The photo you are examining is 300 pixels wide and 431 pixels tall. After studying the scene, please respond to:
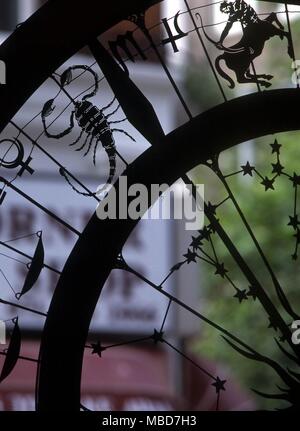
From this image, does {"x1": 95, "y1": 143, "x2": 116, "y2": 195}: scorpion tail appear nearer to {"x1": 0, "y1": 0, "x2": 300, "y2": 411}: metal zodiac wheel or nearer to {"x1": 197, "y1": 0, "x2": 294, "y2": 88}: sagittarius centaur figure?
{"x1": 0, "y1": 0, "x2": 300, "y2": 411}: metal zodiac wheel

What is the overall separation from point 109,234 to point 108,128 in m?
0.30

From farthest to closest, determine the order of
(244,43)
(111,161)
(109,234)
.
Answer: (244,43)
(111,161)
(109,234)

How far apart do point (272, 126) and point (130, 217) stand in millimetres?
445

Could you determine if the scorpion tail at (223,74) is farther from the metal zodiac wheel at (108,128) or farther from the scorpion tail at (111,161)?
the scorpion tail at (111,161)

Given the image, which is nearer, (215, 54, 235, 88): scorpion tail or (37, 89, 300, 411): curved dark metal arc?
(37, 89, 300, 411): curved dark metal arc

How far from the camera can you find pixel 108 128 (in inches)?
109

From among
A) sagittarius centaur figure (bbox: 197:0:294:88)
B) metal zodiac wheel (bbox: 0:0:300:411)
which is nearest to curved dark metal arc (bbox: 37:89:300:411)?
metal zodiac wheel (bbox: 0:0:300:411)

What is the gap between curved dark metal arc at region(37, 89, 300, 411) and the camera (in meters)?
2.56

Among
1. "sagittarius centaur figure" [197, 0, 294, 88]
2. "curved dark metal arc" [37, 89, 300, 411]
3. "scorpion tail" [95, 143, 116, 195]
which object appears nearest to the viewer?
"curved dark metal arc" [37, 89, 300, 411]

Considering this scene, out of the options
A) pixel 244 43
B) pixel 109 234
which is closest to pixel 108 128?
pixel 109 234

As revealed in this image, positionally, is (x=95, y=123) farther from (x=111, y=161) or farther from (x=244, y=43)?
(x=244, y=43)

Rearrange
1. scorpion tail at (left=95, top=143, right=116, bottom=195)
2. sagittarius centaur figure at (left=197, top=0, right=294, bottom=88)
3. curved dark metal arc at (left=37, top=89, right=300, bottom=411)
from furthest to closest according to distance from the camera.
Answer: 1. sagittarius centaur figure at (left=197, top=0, right=294, bottom=88)
2. scorpion tail at (left=95, top=143, right=116, bottom=195)
3. curved dark metal arc at (left=37, top=89, right=300, bottom=411)

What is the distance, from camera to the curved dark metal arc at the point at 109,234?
101 inches
